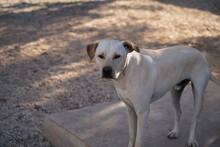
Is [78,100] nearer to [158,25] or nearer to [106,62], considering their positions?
[106,62]

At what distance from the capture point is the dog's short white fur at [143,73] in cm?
354

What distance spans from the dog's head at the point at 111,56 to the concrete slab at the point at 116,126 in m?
1.20

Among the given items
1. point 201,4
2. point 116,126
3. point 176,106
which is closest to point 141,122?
point 176,106

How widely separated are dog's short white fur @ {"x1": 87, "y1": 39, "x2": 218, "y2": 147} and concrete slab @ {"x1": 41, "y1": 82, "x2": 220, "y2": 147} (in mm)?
251

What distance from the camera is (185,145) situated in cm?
451

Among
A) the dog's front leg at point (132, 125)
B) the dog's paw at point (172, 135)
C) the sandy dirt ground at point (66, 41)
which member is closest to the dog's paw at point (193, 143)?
the dog's paw at point (172, 135)

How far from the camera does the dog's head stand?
3.47 meters

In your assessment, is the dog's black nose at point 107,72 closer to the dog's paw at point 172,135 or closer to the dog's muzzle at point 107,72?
the dog's muzzle at point 107,72

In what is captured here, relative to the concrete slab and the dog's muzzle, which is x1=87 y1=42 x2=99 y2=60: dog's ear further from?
the concrete slab

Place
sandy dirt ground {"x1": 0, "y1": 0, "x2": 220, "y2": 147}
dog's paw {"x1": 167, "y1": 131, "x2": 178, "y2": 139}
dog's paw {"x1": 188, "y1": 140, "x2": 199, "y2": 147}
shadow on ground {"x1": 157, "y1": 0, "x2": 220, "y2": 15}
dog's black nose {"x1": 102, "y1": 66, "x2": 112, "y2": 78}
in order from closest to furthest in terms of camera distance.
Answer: dog's black nose {"x1": 102, "y1": 66, "x2": 112, "y2": 78} < dog's paw {"x1": 188, "y1": 140, "x2": 199, "y2": 147} < dog's paw {"x1": 167, "y1": 131, "x2": 178, "y2": 139} < sandy dirt ground {"x1": 0, "y1": 0, "x2": 220, "y2": 147} < shadow on ground {"x1": 157, "y1": 0, "x2": 220, "y2": 15}

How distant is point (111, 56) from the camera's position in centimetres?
348

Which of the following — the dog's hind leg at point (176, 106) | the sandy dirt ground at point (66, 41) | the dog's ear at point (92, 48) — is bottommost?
the sandy dirt ground at point (66, 41)

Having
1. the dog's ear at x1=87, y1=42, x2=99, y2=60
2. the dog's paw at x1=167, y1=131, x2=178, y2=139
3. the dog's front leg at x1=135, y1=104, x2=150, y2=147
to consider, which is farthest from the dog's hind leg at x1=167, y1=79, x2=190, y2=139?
the dog's ear at x1=87, y1=42, x2=99, y2=60

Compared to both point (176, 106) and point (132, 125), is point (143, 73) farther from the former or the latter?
point (176, 106)
